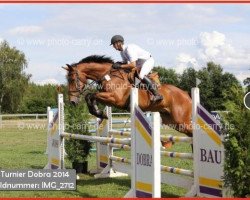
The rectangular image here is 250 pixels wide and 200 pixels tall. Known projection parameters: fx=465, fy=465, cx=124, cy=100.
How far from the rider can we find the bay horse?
0.12 metres

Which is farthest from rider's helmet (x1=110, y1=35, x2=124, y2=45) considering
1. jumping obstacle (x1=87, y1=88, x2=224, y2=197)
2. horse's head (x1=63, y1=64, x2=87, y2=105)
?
jumping obstacle (x1=87, y1=88, x2=224, y2=197)

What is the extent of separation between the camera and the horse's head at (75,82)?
7.13 metres

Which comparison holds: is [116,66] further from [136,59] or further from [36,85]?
[36,85]

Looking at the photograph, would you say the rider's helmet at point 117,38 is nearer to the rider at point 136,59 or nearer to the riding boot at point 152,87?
the rider at point 136,59

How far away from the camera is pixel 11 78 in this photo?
143ft

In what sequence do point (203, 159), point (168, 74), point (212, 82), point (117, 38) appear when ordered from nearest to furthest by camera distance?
point (203, 159) → point (117, 38) → point (212, 82) → point (168, 74)

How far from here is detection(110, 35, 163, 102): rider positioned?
6766 millimetres

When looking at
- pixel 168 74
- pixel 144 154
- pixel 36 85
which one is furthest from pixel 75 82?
pixel 36 85

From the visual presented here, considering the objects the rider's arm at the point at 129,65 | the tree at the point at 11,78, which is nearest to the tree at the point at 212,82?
the tree at the point at 11,78

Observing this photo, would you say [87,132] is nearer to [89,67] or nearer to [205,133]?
[89,67]

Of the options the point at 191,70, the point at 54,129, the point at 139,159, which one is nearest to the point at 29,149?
the point at 54,129

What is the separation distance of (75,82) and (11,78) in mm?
37748

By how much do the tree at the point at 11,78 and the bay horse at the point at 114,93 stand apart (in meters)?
36.3

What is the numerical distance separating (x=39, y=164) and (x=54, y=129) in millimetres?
1567
